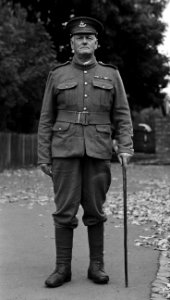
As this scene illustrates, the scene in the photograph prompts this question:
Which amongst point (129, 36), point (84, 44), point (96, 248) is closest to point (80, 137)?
point (84, 44)

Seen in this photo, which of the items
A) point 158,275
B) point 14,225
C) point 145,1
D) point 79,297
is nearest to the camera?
point 79,297

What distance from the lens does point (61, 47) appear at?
99.5 ft

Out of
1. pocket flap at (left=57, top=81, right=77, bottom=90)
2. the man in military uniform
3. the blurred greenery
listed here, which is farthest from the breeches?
the blurred greenery

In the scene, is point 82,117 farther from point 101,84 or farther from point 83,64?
point 83,64

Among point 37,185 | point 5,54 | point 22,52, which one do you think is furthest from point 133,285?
point 22,52

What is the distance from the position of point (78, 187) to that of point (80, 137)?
404 millimetres

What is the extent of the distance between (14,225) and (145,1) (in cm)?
2417

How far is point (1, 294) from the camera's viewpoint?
486cm

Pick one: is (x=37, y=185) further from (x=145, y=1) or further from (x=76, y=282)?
(x=145, y=1)

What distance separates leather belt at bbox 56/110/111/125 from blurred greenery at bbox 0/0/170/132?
1557 cm

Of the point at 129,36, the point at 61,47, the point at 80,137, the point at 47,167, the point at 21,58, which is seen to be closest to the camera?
the point at 80,137

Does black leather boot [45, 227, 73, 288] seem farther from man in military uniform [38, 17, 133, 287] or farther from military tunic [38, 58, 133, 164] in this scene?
military tunic [38, 58, 133, 164]

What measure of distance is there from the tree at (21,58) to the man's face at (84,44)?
15333 mm

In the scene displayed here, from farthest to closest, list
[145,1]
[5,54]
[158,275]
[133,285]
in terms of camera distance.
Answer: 1. [145,1]
2. [5,54]
3. [158,275]
4. [133,285]
